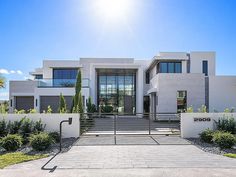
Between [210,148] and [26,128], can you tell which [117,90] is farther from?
[210,148]

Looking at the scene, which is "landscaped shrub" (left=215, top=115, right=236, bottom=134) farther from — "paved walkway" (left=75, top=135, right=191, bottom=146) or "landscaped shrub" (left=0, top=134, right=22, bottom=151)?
"landscaped shrub" (left=0, top=134, right=22, bottom=151)

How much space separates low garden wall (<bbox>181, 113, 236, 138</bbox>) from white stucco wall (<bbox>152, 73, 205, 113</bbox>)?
26.4ft

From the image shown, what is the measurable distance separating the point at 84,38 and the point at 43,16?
11.1ft

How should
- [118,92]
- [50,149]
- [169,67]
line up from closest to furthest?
[50,149]
[169,67]
[118,92]

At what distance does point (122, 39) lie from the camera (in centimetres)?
1502

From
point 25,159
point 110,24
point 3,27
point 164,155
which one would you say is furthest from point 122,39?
point 25,159

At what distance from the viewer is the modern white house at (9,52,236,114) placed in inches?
781

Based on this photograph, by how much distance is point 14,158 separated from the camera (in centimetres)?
740

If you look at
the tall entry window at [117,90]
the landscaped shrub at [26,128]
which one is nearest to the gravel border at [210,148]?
the landscaped shrub at [26,128]

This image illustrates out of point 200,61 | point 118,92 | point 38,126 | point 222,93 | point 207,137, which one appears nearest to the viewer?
point 207,137

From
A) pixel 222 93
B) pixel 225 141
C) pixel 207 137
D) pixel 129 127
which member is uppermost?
pixel 222 93

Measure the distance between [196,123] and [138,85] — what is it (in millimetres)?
13472

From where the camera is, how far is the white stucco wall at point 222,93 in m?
20.2

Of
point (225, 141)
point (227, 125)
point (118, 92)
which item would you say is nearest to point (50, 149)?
point (225, 141)
